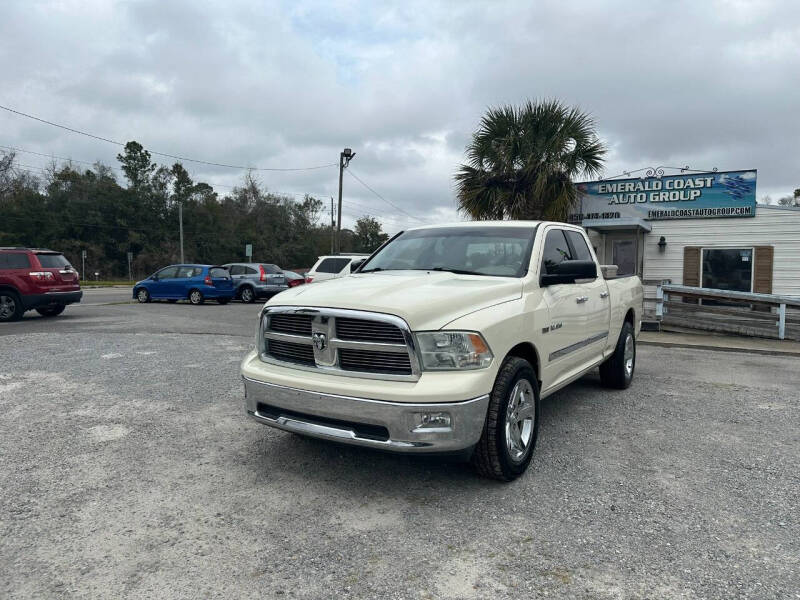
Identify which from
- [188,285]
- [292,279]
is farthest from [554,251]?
[292,279]

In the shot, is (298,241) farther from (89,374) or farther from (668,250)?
(89,374)

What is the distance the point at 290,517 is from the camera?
125 inches

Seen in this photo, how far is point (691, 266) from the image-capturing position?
15.1 m

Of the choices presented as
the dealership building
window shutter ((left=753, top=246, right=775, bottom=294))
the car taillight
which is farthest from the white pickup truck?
window shutter ((left=753, top=246, right=775, bottom=294))

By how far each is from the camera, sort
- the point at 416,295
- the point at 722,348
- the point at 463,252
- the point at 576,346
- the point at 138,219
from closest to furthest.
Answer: the point at 416,295 < the point at 463,252 < the point at 576,346 < the point at 722,348 < the point at 138,219

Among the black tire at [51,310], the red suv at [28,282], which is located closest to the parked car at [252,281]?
the black tire at [51,310]

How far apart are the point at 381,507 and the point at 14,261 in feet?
42.9

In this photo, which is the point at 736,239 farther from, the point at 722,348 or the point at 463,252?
the point at 463,252

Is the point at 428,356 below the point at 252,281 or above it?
below

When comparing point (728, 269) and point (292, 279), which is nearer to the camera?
point (728, 269)

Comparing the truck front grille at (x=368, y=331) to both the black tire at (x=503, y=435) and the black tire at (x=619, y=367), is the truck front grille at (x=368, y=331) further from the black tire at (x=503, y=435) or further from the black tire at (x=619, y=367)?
the black tire at (x=619, y=367)

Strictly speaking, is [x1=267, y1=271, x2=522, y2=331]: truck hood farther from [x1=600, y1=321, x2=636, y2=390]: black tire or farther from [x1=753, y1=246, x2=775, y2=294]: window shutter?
[x1=753, y1=246, x2=775, y2=294]: window shutter

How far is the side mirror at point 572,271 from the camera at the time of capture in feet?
13.7

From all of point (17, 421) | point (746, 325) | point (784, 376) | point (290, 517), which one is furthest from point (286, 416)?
point (746, 325)
